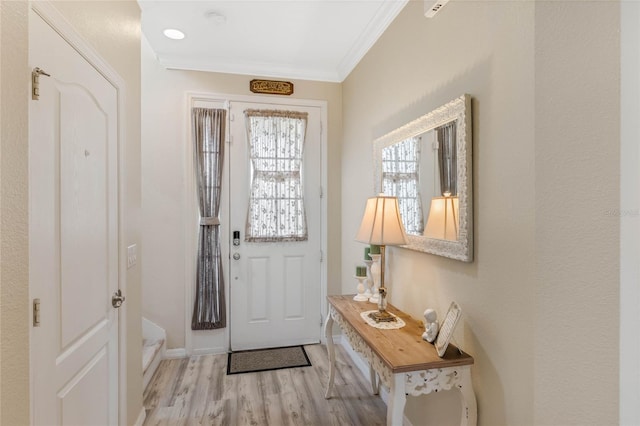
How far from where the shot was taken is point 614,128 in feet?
3.91

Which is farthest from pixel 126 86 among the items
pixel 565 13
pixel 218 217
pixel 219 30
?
pixel 565 13

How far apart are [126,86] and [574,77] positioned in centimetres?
215

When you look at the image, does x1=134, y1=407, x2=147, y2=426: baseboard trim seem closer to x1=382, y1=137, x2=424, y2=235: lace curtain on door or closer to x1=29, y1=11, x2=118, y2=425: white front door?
x1=29, y1=11, x2=118, y2=425: white front door

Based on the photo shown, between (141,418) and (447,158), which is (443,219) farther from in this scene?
(141,418)

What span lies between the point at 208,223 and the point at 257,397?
1511mm

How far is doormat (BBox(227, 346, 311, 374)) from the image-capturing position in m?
2.84

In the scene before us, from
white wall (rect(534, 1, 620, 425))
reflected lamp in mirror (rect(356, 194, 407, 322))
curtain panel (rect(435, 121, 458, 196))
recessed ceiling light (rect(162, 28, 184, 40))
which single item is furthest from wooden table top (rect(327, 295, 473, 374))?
recessed ceiling light (rect(162, 28, 184, 40))

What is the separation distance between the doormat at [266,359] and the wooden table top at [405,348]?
1.24 meters

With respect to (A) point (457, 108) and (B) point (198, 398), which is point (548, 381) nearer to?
(A) point (457, 108)

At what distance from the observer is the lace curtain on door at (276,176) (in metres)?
3.16

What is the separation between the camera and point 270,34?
260cm

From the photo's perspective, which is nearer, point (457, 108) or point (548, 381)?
point (548, 381)

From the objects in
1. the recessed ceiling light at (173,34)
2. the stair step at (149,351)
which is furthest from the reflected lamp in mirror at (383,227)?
the recessed ceiling light at (173,34)

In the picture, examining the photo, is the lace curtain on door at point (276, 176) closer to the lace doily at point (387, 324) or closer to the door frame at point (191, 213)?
the door frame at point (191, 213)
